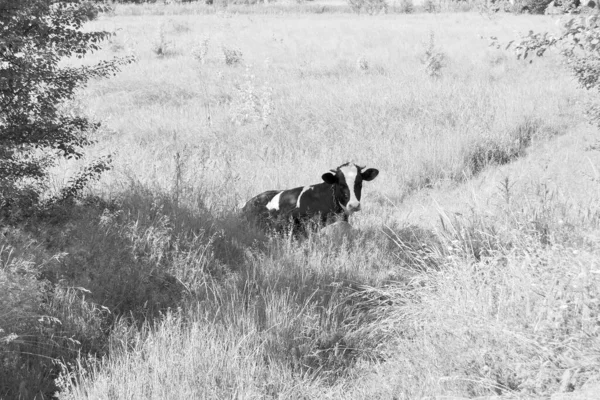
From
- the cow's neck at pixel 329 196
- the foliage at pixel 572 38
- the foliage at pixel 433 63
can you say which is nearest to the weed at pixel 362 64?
the foliage at pixel 433 63

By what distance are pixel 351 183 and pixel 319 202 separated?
18.3 inches

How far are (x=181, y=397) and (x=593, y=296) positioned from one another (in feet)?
7.44

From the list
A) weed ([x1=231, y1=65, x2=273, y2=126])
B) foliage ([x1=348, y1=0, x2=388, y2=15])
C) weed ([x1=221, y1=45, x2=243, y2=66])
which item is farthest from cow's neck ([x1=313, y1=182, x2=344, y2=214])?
foliage ([x1=348, y1=0, x2=388, y2=15])

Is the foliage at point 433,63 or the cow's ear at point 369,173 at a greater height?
the foliage at point 433,63

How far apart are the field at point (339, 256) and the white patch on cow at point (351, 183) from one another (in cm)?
24

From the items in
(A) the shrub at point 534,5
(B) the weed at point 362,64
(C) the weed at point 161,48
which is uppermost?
(A) the shrub at point 534,5

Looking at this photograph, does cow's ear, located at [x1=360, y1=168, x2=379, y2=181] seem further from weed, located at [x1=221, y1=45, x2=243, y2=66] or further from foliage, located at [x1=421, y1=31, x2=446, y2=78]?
weed, located at [x1=221, y1=45, x2=243, y2=66]

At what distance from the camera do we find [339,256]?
6.01 meters

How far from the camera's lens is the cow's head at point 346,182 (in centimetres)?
738

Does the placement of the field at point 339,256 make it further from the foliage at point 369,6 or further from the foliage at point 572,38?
the foliage at point 369,6

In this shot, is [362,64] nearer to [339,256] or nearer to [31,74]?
[339,256]

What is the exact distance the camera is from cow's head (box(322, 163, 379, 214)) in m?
7.38

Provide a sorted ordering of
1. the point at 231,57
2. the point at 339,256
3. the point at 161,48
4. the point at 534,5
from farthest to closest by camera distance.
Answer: the point at 161,48 → the point at 231,57 → the point at 534,5 → the point at 339,256

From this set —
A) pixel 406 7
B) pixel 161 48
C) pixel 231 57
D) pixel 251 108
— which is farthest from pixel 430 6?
pixel 251 108
